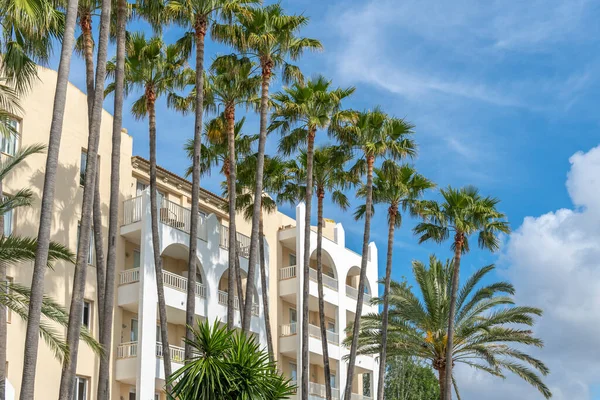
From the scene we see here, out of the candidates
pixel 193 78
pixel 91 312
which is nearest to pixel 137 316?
pixel 91 312

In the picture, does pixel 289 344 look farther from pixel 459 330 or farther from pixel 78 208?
pixel 78 208

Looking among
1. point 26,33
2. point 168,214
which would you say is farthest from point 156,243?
point 26,33

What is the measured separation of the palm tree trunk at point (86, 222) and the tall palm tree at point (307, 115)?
47.4ft

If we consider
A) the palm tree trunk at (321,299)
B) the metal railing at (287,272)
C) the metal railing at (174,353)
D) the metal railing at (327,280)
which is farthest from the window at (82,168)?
the metal railing at (327,280)

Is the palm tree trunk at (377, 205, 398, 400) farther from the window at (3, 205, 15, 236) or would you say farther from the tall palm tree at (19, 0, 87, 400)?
the tall palm tree at (19, 0, 87, 400)

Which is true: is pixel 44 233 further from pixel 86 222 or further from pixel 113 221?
pixel 113 221

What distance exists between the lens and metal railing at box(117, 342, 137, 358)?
114 feet

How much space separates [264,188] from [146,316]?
10586 mm

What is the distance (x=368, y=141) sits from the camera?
40.5 meters

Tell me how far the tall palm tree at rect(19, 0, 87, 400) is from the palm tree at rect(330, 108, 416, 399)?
20140 mm

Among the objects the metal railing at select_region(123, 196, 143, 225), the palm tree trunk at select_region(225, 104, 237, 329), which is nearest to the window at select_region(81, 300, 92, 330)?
the metal railing at select_region(123, 196, 143, 225)

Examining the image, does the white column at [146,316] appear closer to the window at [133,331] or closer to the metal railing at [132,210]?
the metal railing at [132,210]

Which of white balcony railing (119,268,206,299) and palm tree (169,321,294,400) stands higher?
white balcony railing (119,268,206,299)

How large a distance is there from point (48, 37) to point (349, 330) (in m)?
25.8
